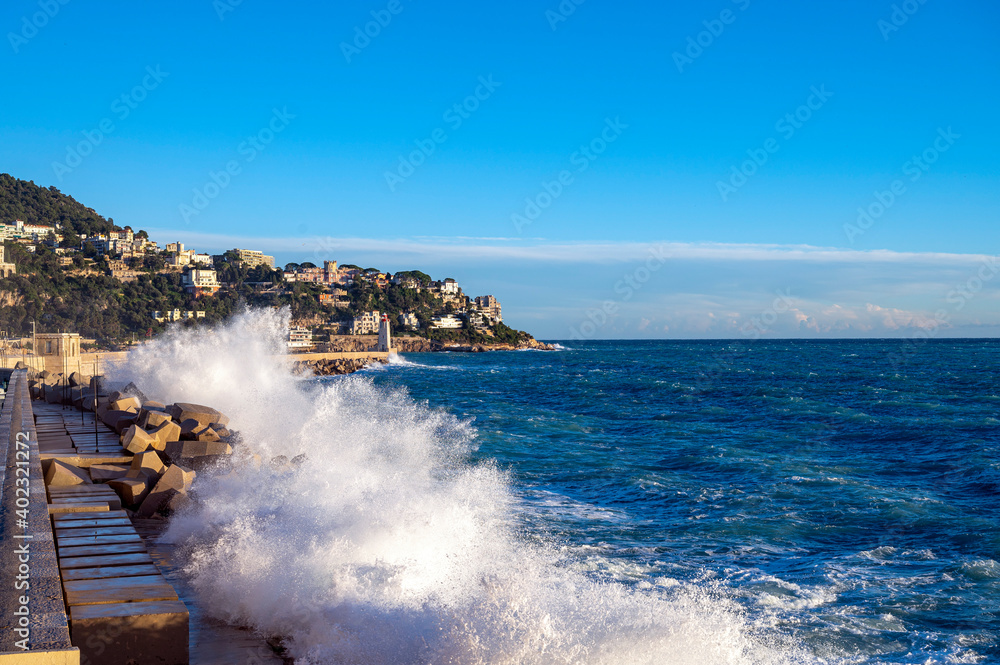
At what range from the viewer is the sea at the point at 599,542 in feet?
16.0

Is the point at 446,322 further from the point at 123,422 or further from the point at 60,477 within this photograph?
the point at 60,477

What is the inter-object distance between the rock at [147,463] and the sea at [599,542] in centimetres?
62

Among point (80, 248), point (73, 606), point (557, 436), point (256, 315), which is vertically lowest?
point (557, 436)

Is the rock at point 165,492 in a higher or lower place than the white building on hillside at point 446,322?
lower

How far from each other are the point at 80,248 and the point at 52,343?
267 feet

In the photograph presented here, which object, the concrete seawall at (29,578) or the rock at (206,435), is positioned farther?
the rock at (206,435)

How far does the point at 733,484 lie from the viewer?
492 inches

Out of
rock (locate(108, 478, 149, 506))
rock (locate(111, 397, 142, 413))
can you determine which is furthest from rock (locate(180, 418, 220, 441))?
rock (locate(108, 478, 149, 506))

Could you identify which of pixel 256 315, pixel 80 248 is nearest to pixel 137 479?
pixel 256 315

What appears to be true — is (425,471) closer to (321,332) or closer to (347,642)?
(347,642)

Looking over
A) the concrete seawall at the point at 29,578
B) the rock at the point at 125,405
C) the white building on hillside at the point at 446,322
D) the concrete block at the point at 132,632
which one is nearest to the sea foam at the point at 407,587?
the concrete block at the point at 132,632

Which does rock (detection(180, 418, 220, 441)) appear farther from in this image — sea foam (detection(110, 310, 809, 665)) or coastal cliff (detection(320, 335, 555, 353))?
coastal cliff (detection(320, 335, 555, 353))

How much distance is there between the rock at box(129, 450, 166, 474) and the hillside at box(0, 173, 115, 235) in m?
127

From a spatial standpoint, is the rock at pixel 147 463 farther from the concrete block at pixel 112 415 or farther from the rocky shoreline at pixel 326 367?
the rocky shoreline at pixel 326 367
